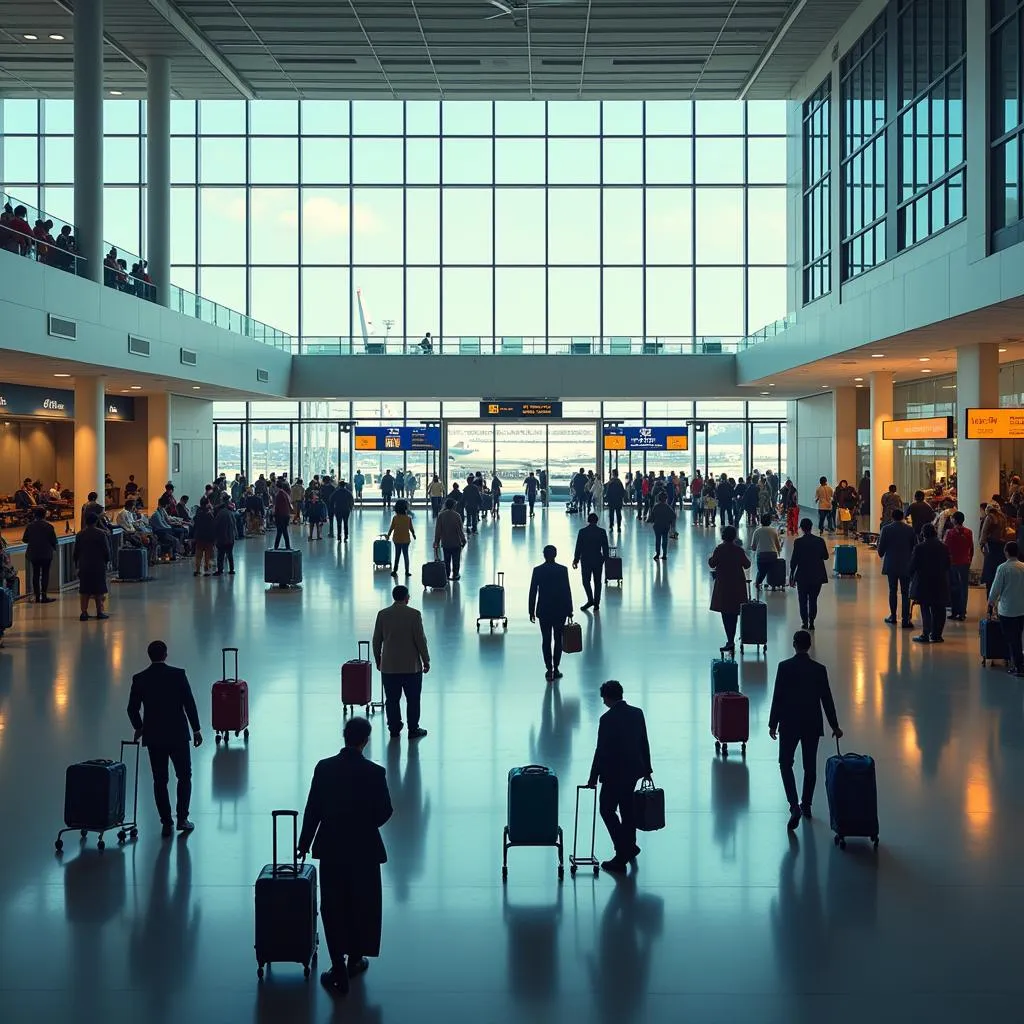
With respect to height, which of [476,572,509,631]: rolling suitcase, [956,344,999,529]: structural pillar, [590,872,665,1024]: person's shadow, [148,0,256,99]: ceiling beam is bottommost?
[590,872,665,1024]: person's shadow

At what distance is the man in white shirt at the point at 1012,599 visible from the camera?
46.3ft

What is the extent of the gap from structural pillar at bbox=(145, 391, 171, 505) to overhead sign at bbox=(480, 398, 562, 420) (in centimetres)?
1131

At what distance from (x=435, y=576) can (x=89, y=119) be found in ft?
42.8

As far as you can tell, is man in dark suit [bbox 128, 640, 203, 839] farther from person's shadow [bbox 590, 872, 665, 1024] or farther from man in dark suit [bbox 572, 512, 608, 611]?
man in dark suit [bbox 572, 512, 608, 611]

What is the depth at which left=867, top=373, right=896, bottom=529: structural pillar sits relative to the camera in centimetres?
3188

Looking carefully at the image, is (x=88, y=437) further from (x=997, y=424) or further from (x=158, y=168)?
(x=997, y=424)

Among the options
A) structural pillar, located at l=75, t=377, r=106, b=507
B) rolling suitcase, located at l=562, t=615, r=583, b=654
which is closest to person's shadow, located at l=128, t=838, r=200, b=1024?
rolling suitcase, located at l=562, t=615, r=583, b=654

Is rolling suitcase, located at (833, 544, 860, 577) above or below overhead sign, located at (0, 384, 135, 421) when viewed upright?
below

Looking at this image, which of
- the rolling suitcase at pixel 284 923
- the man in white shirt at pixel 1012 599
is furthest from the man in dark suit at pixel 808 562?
the rolling suitcase at pixel 284 923

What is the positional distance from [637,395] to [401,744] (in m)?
34.3

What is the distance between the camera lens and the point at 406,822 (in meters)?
8.86

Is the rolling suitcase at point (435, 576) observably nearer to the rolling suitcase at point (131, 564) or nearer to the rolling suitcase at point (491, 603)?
the rolling suitcase at point (491, 603)

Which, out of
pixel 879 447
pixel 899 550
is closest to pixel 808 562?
pixel 899 550

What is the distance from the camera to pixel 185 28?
32.6 m
